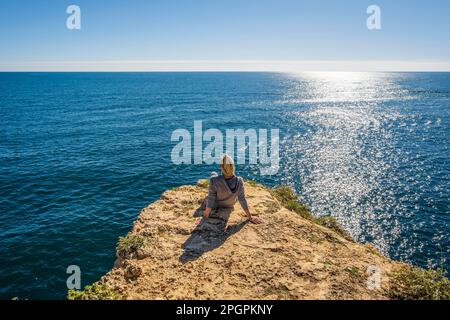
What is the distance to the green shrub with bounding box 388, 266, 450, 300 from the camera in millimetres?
8367

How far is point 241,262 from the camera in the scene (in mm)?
9633

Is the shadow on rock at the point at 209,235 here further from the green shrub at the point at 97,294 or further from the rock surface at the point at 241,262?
the green shrub at the point at 97,294

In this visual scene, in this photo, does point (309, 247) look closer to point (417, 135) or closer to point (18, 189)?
point (18, 189)


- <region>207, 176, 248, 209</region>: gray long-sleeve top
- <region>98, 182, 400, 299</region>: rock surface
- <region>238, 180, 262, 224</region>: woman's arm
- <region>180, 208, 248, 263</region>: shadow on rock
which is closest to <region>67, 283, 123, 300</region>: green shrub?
<region>98, 182, 400, 299</region>: rock surface

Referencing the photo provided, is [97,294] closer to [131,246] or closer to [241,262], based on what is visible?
[131,246]

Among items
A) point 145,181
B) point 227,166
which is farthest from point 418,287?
point 145,181

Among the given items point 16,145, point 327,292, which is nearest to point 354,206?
point 327,292

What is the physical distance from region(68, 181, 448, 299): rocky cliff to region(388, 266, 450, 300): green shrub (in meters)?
0.26

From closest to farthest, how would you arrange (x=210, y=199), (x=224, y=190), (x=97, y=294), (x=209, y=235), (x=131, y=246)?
(x=97, y=294) → (x=131, y=246) → (x=209, y=235) → (x=210, y=199) → (x=224, y=190)

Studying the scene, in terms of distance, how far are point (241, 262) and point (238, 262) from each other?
0.10 metres

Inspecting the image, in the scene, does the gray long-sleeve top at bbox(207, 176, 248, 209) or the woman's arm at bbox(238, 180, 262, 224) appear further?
the woman's arm at bbox(238, 180, 262, 224)

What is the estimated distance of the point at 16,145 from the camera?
48938 mm

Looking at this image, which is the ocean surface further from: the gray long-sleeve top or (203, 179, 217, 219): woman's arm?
the gray long-sleeve top
